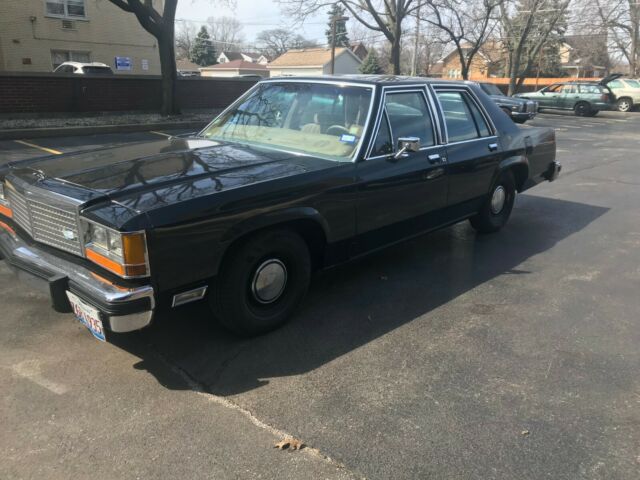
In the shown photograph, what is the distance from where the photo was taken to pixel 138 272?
273cm

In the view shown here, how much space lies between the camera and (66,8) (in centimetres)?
2350

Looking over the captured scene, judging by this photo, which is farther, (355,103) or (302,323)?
(355,103)

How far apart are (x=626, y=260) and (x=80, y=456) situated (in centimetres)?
520

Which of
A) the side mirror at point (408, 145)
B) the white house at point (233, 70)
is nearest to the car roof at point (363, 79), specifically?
the side mirror at point (408, 145)

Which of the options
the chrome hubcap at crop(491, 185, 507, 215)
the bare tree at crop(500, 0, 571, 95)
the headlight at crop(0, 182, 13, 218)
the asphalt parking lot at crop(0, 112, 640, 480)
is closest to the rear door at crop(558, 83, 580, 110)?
the bare tree at crop(500, 0, 571, 95)

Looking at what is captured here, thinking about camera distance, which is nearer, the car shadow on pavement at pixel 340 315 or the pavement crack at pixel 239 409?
the pavement crack at pixel 239 409

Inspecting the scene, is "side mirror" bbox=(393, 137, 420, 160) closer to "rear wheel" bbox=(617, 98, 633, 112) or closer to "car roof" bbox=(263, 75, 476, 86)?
"car roof" bbox=(263, 75, 476, 86)

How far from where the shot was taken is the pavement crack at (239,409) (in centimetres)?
245

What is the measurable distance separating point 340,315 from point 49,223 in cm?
205

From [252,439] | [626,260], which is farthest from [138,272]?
[626,260]

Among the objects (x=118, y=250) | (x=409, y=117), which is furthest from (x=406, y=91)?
(x=118, y=250)

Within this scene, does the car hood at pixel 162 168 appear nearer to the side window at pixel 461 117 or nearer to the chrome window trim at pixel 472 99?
the chrome window trim at pixel 472 99

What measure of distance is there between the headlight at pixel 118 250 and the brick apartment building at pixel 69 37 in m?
22.4

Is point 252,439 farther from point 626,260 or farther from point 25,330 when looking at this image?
point 626,260
